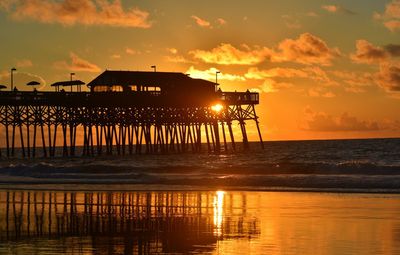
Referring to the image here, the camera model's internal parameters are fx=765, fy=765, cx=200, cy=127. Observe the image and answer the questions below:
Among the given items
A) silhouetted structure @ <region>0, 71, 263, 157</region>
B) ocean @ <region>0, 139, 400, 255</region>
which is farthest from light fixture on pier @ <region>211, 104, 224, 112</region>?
ocean @ <region>0, 139, 400, 255</region>

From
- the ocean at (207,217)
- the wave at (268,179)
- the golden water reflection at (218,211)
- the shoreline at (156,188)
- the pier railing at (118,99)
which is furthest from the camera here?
the pier railing at (118,99)

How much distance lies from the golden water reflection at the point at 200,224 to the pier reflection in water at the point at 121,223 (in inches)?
0.8

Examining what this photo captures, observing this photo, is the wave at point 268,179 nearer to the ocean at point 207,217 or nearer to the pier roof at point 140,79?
the ocean at point 207,217

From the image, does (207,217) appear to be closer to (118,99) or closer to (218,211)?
(218,211)

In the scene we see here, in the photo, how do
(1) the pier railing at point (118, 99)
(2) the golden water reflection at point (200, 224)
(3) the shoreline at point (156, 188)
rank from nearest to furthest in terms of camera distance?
(2) the golden water reflection at point (200, 224) < (3) the shoreline at point (156, 188) < (1) the pier railing at point (118, 99)

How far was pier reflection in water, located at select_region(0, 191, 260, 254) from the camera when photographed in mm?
15344

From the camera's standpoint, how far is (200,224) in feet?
60.6

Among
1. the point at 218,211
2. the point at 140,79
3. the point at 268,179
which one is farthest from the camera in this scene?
the point at 140,79

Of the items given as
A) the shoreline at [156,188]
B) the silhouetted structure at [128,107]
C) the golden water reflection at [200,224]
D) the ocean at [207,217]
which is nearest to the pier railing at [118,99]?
the silhouetted structure at [128,107]

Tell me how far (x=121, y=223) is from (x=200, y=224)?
1953mm

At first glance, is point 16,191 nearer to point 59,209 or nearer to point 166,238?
point 59,209

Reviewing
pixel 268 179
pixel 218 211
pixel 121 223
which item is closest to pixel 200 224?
pixel 121 223

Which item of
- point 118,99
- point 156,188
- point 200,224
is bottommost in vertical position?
point 200,224

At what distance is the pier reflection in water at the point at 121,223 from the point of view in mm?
15344
